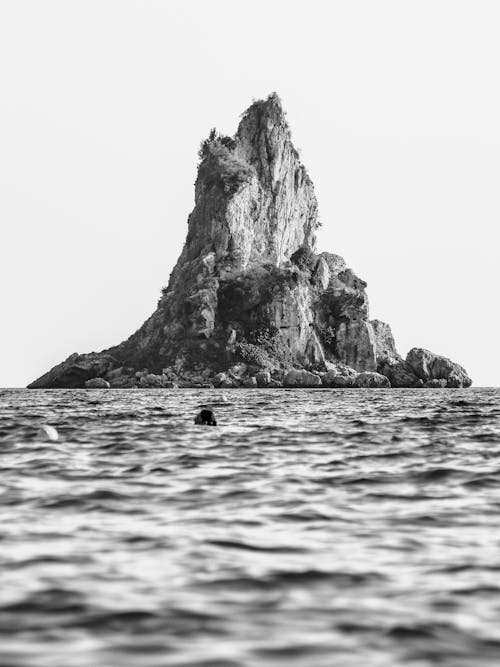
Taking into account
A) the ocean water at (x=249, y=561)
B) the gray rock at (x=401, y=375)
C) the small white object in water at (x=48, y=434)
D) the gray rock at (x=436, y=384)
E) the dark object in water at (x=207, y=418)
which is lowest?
the ocean water at (x=249, y=561)

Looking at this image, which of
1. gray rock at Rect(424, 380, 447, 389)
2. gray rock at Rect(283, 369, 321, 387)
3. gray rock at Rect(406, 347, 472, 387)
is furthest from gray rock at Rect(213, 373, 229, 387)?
gray rock at Rect(424, 380, 447, 389)

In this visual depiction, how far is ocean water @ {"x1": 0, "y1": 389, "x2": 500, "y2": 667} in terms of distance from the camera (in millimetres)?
7004

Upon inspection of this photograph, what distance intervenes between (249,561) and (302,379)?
17016cm

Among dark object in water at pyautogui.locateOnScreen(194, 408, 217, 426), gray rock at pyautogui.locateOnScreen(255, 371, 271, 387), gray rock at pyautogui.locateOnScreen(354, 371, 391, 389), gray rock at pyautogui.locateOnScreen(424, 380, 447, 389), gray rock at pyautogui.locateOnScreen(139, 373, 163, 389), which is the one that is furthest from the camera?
gray rock at pyautogui.locateOnScreen(424, 380, 447, 389)

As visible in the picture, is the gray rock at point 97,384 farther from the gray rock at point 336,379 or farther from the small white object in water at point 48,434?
the small white object in water at point 48,434

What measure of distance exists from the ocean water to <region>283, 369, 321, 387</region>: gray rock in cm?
15850

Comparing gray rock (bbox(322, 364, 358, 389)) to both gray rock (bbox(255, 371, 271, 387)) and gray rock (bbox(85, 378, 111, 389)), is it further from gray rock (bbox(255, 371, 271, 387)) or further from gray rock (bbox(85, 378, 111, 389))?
gray rock (bbox(85, 378, 111, 389))

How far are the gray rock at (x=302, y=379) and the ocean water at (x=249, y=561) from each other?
158499 mm

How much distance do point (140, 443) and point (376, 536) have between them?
47.8 feet

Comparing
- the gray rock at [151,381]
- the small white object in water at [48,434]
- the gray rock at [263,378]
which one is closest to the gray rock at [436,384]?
the gray rock at [263,378]

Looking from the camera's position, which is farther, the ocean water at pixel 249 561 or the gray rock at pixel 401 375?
the gray rock at pixel 401 375

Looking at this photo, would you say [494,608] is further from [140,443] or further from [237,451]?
[140,443]

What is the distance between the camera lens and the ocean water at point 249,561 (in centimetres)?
700

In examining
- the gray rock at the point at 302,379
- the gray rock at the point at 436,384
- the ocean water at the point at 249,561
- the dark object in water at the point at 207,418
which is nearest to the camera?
the ocean water at the point at 249,561
